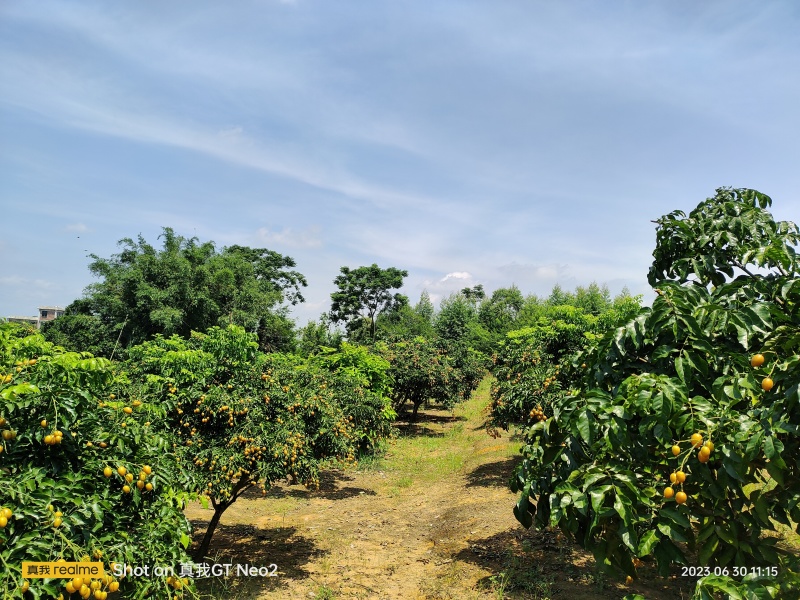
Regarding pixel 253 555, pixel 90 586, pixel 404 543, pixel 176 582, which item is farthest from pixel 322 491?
pixel 90 586

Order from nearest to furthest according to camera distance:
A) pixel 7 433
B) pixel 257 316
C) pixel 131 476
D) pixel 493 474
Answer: pixel 7 433, pixel 131 476, pixel 493 474, pixel 257 316

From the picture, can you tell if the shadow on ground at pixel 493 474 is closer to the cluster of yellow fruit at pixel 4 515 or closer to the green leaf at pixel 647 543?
the green leaf at pixel 647 543

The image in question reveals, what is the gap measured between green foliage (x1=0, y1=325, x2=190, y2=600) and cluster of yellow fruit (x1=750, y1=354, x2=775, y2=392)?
392 cm

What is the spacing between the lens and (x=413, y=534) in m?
9.89

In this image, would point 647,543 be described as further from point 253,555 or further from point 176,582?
point 253,555

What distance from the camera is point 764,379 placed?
2.93m

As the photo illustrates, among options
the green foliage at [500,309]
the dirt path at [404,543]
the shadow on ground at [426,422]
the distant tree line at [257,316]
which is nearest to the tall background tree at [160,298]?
the distant tree line at [257,316]

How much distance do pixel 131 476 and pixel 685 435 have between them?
3.68 m

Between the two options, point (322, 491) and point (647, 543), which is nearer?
point (647, 543)

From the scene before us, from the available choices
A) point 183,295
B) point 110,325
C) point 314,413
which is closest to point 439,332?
point 183,295

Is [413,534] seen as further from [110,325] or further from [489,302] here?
[489,302]

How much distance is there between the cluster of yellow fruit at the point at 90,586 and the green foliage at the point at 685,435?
2729mm

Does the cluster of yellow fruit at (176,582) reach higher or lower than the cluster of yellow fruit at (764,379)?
lower

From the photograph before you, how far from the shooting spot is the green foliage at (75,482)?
2793 mm
